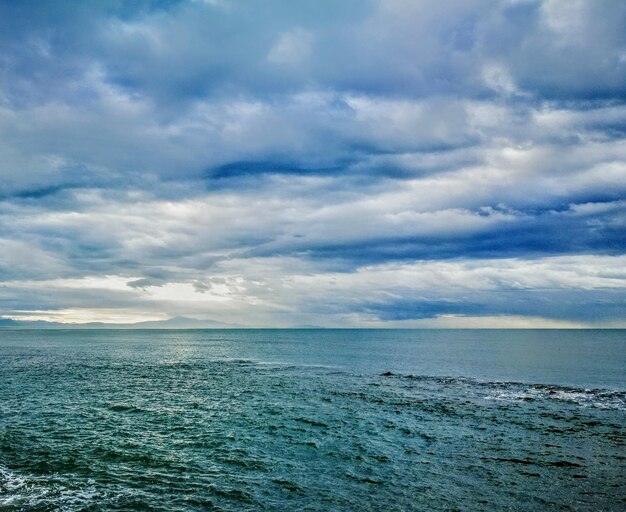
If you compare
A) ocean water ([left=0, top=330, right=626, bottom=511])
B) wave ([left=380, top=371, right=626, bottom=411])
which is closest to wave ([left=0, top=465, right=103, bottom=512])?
ocean water ([left=0, top=330, right=626, bottom=511])

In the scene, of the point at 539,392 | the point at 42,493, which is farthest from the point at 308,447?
the point at 539,392

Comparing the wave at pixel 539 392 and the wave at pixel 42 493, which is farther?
the wave at pixel 539 392

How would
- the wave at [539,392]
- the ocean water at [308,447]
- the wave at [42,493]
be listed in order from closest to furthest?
the wave at [42,493], the ocean water at [308,447], the wave at [539,392]

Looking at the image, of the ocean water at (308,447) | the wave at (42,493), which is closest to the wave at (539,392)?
the ocean water at (308,447)

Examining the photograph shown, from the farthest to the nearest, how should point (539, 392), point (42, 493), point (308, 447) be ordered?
point (539, 392) < point (308, 447) < point (42, 493)

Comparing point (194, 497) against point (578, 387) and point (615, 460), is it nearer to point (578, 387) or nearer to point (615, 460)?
point (615, 460)

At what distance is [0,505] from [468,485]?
72.8ft

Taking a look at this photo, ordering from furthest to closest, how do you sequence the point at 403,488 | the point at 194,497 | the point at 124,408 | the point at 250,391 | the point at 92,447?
the point at 250,391 → the point at 124,408 → the point at 92,447 → the point at 403,488 → the point at 194,497

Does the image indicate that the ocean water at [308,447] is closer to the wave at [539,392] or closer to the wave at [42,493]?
the wave at [42,493]

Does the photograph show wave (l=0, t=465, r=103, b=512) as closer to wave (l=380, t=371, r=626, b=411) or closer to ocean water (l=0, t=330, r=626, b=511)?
ocean water (l=0, t=330, r=626, b=511)

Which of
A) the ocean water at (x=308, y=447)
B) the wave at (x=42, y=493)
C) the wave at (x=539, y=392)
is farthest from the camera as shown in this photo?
the wave at (x=539, y=392)

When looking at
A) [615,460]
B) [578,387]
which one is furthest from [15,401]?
[578,387]

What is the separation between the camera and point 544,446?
30438mm

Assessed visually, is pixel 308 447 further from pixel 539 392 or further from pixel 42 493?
pixel 539 392
